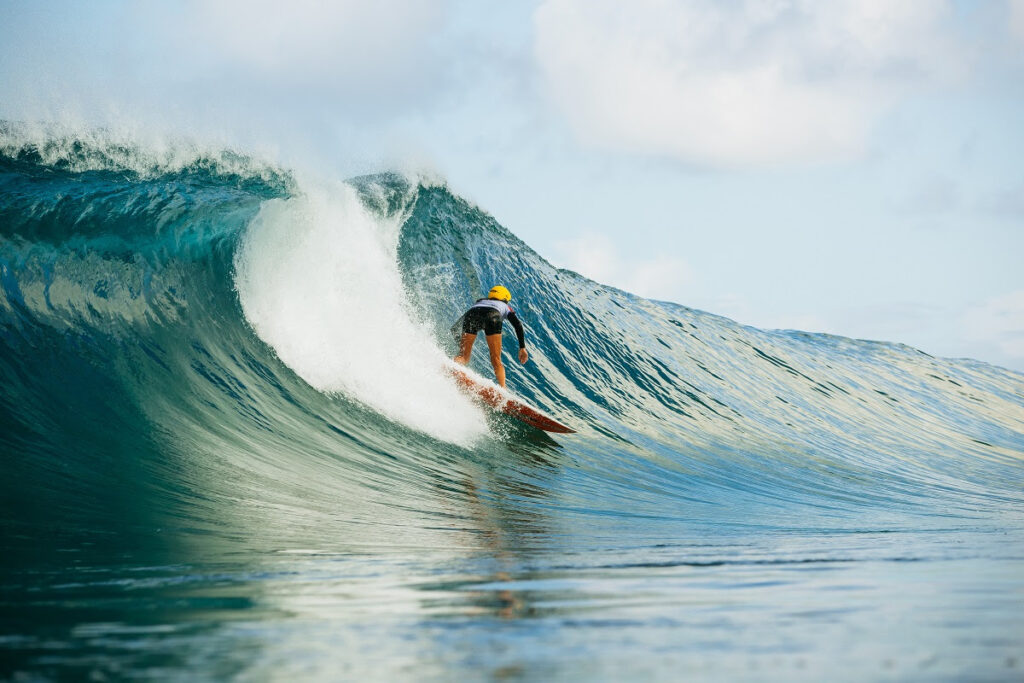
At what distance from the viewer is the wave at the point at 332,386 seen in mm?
6215

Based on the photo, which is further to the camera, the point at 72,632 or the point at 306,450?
the point at 306,450

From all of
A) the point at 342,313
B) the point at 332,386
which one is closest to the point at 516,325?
the point at 342,313

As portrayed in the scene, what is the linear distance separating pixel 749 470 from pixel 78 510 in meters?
7.03

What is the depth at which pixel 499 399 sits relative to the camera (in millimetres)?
9203

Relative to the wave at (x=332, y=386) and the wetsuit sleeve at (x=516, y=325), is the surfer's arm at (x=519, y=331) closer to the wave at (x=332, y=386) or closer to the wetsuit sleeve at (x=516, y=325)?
the wetsuit sleeve at (x=516, y=325)

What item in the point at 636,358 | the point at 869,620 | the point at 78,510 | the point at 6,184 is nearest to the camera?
the point at 869,620

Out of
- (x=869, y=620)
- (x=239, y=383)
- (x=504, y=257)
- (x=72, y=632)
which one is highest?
(x=504, y=257)

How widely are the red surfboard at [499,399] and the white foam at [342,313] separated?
129 millimetres

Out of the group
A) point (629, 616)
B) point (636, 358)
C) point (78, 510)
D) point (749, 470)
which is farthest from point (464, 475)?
point (636, 358)

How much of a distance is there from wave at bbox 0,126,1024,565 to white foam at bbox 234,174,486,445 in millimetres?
28

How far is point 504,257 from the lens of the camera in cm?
1350

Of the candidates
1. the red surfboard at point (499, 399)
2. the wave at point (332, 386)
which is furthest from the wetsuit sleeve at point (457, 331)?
the red surfboard at point (499, 399)

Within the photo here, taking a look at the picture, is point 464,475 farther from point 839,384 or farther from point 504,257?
point 839,384

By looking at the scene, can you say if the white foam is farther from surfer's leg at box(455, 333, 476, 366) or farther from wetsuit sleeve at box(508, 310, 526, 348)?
wetsuit sleeve at box(508, 310, 526, 348)
